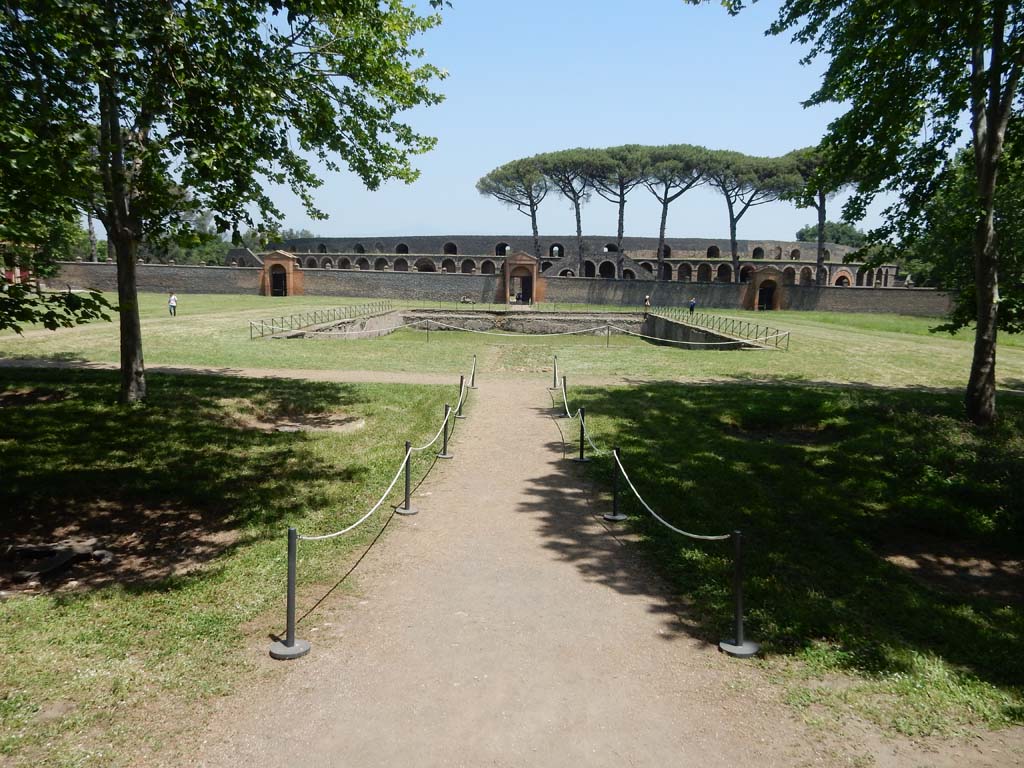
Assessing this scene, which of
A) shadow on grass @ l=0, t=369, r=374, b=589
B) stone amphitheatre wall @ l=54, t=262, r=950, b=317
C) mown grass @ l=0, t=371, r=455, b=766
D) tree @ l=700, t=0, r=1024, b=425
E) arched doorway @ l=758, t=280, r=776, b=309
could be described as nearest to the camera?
mown grass @ l=0, t=371, r=455, b=766

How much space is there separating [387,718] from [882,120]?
1286 cm

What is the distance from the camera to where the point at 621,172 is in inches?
2314

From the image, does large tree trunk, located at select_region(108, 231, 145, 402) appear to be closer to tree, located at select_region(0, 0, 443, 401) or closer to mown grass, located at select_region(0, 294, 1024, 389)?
tree, located at select_region(0, 0, 443, 401)

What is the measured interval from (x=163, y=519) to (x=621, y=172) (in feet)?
187

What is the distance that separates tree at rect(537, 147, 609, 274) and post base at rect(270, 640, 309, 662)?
5941cm

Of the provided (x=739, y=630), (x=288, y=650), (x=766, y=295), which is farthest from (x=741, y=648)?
(x=766, y=295)

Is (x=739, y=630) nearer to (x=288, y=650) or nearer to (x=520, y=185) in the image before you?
(x=288, y=650)

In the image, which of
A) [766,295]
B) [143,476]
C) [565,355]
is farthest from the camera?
[766,295]

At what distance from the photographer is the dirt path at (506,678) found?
3756mm

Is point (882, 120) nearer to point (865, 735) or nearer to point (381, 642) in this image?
point (865, 735)

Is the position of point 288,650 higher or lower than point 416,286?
lower

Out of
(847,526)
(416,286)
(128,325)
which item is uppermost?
(416,286)

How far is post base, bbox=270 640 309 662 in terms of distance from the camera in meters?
4.70

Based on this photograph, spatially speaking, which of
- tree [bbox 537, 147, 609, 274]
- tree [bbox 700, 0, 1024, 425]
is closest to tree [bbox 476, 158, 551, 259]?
tree [bbox 537, 147, 609, 274]
